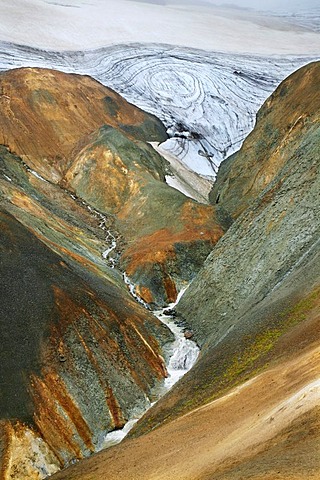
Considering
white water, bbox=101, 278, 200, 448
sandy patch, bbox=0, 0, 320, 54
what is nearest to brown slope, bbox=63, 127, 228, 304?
white water, bbox=101, 278, 200, 448

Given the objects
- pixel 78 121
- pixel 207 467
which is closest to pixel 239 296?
pixel 207 467

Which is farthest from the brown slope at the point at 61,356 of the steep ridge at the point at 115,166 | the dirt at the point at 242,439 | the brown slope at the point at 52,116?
the brown slope at the point at 52,116

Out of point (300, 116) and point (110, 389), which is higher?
point (300, 116)

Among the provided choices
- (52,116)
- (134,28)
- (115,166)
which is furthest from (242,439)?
(134,28)

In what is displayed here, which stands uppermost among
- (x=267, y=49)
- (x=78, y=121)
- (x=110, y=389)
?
(x=267, y=49)

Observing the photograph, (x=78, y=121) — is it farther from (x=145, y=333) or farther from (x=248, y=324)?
(x=248, y=324)
